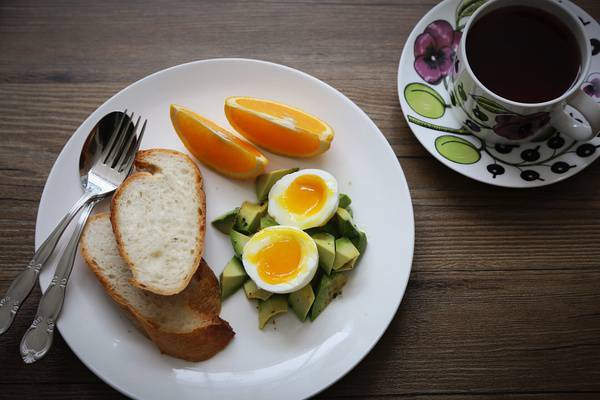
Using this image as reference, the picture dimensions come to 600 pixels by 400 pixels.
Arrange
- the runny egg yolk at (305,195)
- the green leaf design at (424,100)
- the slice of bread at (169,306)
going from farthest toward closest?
1. the green leaf design at (424,100)
2. the runny egg yolk at (305,195)
3. the slice of bread at (169,306)

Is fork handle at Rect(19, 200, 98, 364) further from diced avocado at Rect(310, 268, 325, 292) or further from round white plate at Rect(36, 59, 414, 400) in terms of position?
diced avocado at Rect(310, 268, 325, 292)

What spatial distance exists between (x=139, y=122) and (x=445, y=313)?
3.45 feet

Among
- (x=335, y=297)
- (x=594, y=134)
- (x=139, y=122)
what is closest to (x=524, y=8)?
(x=594, y=134)

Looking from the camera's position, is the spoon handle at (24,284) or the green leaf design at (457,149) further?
the green leaf design at (457,149)

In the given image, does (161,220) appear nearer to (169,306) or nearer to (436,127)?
(169,306)

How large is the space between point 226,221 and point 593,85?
3.74 feet

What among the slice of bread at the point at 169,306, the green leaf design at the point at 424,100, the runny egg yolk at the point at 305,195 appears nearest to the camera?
the slice of bread at the point at 169,306

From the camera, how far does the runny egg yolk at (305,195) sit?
148 centimetres

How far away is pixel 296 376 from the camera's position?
1.38 meters

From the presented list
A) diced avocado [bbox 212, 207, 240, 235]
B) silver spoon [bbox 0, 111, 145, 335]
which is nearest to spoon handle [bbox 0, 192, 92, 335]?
silver spoon [bbox 0, 111, 145, 335]

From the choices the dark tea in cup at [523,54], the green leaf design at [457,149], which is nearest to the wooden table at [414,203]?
the green leaf design at [457,149]

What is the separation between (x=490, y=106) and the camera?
146 centimetres

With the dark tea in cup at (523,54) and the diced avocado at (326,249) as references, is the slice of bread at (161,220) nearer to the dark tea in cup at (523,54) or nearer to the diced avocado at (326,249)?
the diced avocado at (326,249)

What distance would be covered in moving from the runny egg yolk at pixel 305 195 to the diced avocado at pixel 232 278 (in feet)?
0.69
